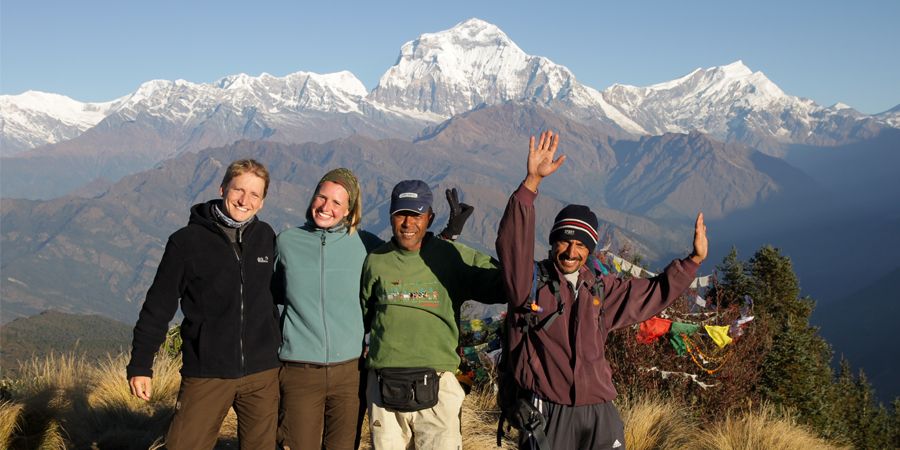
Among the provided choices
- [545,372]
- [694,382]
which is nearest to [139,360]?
→ [545,372]

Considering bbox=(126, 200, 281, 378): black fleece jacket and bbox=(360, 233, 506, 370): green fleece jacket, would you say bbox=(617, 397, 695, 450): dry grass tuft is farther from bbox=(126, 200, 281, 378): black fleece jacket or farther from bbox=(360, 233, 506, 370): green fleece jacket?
bbox=(126, 200, 281, 378): black fleece jacket

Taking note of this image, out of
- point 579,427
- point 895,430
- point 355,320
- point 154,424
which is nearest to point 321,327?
point 355,320

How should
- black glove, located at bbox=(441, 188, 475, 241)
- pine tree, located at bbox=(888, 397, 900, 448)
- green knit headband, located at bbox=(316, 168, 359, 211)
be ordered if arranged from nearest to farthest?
green knit headband, located at bbox=(316, 168, 359, 211), black glove, located at bbox=(441, 188, 475, 241), pine tree, located at bbox=(888, 397, 900, 448)

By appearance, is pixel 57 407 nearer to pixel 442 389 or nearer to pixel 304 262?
pixel 304 262

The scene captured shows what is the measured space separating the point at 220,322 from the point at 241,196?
0.93 metres

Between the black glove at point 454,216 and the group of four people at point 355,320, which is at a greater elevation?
the black glove at point 454,216

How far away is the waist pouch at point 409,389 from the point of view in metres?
3.78

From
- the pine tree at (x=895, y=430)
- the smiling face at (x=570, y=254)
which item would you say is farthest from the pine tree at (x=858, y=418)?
the smiling face at (x=570, y=254)

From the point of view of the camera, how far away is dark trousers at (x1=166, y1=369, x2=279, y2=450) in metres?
3.85

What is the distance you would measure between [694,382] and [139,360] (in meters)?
6.50

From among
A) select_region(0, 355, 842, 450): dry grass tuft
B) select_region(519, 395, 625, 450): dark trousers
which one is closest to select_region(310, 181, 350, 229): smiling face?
select_region(519, 395, 625, 450): dark trousers

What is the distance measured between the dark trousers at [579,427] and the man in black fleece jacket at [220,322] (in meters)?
2.02

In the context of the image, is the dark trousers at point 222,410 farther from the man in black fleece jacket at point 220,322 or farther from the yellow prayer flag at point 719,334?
the yellow prayer flag at point 719,334

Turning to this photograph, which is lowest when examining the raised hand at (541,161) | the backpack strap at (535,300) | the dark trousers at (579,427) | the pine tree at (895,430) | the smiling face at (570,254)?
the pine tree at (895,430)
